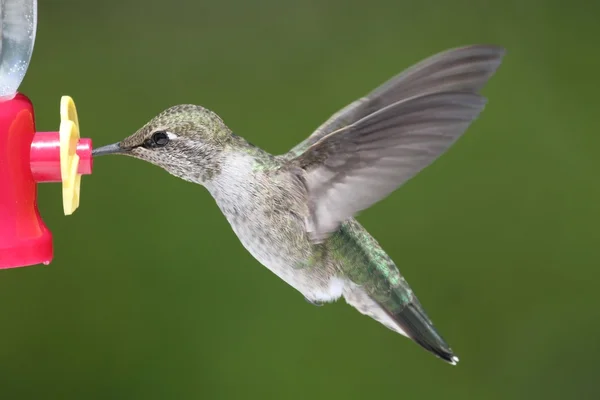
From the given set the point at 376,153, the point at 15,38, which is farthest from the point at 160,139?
the point at 15,38

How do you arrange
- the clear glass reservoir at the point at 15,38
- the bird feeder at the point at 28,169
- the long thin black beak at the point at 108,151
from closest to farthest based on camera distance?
the bird feeder at the point at 28,169 < the long thin black beak at the point at 108,151 < the clear glass reservoir at the point at 15,38

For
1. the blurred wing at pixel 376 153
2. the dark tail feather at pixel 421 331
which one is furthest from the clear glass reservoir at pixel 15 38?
the dark tail feather at pixel 421 331

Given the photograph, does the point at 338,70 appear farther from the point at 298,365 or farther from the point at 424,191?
the point at 298,365

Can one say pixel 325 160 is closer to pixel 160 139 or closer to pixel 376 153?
pixel 376 153

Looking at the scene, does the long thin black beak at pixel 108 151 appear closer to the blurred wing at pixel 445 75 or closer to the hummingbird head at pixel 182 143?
the hummingbird head at pixel 182 143

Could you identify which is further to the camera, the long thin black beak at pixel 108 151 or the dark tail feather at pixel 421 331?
the dark tail feather at pixel 421 331

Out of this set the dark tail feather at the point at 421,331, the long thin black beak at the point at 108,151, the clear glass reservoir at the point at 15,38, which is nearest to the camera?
the long thin black beak at the point at 108,151

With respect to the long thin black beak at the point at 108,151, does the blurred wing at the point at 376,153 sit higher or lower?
higher
